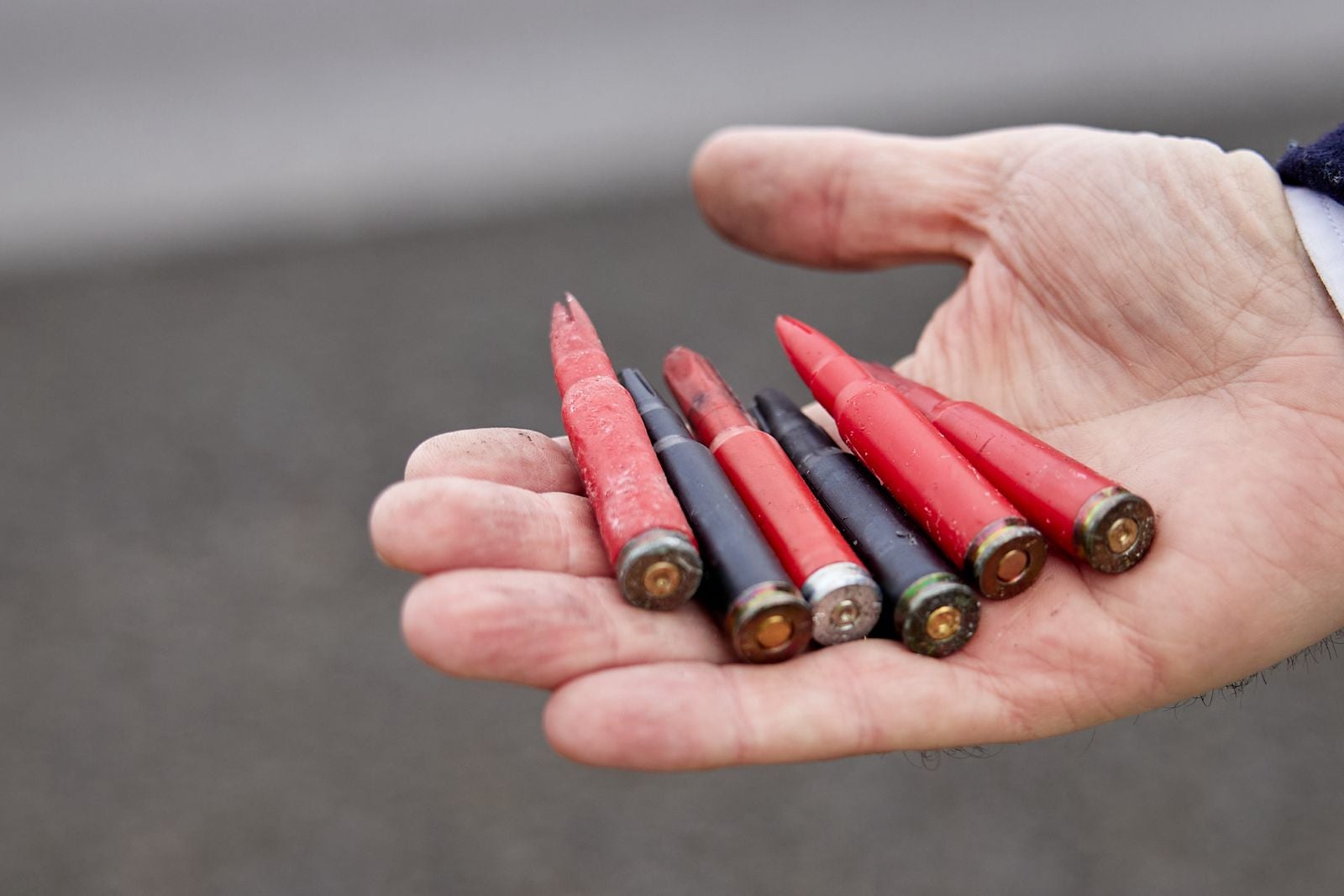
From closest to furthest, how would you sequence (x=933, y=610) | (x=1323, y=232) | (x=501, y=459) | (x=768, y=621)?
(x=768, y=621)
(x=933, y=610)
(x=501, y=459)
(x=1323, y=232)

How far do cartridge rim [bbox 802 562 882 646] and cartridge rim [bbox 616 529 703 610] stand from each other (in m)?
0.34

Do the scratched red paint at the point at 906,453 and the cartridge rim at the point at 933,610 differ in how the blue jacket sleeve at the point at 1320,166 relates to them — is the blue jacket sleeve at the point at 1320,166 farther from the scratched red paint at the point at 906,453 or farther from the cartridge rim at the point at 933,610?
the cartridge rim at the point at 933,610

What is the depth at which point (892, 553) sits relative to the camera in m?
3.61

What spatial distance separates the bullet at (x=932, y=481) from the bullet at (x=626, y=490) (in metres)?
0.76

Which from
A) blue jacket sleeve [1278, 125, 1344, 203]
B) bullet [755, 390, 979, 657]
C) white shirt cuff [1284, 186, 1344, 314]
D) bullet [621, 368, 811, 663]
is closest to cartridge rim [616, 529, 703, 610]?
bullet [621, 368, 811, 663]

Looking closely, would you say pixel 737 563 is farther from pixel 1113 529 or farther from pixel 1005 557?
pixel 1113 529

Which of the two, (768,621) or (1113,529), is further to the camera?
(1113,529)

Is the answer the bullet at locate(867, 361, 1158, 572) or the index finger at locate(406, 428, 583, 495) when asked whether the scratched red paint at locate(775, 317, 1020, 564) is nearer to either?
the bullet at locate(867, 361, 1158, 572)

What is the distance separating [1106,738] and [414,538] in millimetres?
4721

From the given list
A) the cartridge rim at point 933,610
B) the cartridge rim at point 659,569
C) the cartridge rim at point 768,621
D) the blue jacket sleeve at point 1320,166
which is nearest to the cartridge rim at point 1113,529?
the cartridge rim at point 933,610

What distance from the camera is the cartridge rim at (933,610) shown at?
3.41m

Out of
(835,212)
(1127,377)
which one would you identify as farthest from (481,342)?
(1127,377)

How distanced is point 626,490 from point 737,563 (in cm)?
39

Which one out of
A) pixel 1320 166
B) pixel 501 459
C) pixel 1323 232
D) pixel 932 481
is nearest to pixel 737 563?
pixel 932 481
